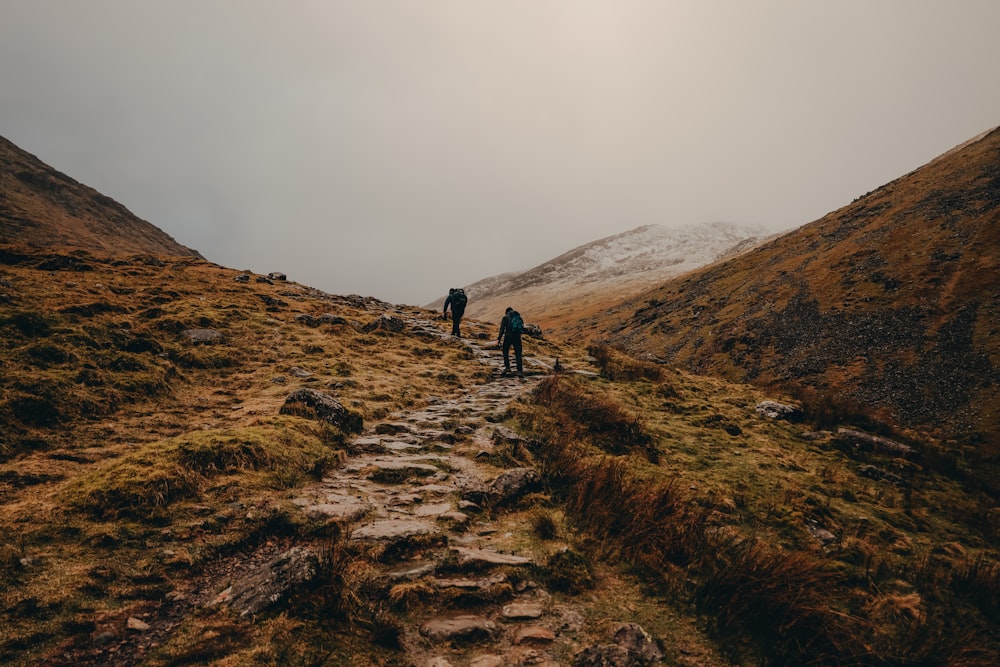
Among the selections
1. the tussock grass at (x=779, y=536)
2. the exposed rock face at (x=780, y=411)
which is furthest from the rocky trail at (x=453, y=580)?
the exposed rock face at (x=780, y=411)

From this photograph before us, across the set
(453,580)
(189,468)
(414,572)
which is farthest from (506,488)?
(189,468)

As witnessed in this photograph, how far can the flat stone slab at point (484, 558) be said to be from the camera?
564cm

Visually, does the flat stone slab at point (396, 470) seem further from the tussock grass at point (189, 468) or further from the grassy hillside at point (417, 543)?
the tussock grass at point (189, 468)

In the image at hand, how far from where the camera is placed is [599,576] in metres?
5.66

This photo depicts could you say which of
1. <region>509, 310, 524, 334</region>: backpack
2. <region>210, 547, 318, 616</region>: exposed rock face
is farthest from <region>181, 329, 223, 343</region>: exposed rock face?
<region>210, 547, 318, 616</region>: exposed rock face

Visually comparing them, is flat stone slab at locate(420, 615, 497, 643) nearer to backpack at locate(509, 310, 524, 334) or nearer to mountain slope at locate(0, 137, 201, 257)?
backpack at locate(509, 310, 524, 334)

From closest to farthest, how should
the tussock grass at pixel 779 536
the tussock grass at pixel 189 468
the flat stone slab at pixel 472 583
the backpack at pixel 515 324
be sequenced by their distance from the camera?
the tussock grass at pixel 779 536
the flat stone slab at pixel 472 583
the tussock grass at pixel 189 468
the backpack at pixel 515 324

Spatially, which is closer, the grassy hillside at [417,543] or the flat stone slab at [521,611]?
the grassy hillside at [417,543]

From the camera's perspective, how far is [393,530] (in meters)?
6.13

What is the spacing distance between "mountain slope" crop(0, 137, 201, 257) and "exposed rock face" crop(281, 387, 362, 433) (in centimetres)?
7072

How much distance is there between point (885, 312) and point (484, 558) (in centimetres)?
3943

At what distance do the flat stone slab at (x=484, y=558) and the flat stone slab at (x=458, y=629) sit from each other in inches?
33.8

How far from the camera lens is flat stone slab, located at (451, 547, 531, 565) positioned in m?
5.64

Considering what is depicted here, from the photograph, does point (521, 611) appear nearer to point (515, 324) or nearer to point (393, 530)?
point (393, 530)
